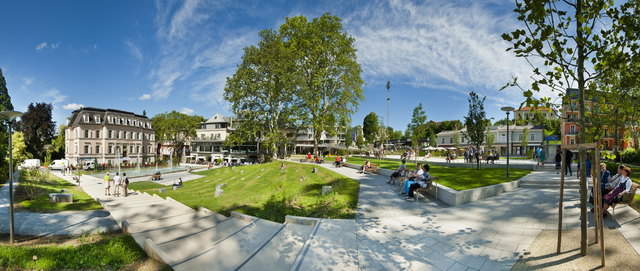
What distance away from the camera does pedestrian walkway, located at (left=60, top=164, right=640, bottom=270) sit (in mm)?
5324

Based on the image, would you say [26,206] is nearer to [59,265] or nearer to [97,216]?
[97,216]

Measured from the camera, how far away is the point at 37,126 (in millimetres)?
49188

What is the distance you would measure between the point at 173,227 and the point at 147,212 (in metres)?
3.79

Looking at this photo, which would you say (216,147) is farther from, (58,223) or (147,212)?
(58,223)

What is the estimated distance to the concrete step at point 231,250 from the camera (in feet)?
17.7

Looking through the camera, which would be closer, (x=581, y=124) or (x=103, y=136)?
(x=581, y=124)

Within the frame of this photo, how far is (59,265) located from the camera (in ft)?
18.1

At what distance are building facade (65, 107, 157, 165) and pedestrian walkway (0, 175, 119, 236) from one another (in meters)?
43.1

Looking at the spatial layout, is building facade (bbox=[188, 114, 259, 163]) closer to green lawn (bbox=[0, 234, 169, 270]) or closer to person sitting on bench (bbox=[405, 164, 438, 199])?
person sitting on bench (bbox=[405, 164, 438, 199])

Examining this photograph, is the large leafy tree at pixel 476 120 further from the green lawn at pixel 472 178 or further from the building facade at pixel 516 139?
the building facade at pixel 516 139

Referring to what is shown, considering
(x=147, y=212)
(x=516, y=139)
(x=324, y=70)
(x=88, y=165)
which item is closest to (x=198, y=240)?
(x=147, y=212)

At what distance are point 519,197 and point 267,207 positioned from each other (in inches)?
381

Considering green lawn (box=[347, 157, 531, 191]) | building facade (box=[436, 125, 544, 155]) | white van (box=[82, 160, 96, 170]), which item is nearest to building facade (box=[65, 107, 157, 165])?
white van (box=[82, 160, 96, 170])

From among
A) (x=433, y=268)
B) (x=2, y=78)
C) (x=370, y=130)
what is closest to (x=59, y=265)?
(x=433, y=268)
